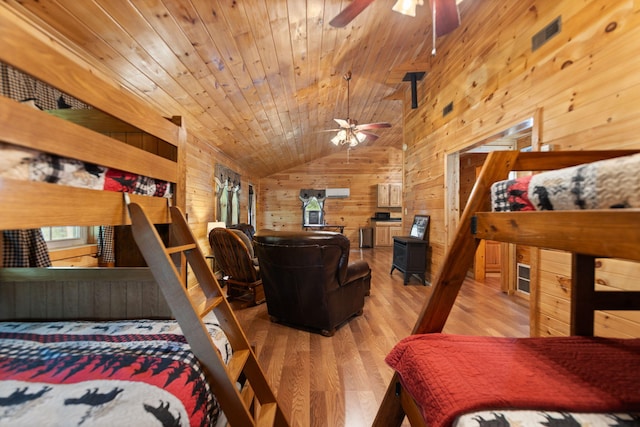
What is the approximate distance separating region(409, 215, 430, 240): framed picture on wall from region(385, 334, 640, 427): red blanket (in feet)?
10.5

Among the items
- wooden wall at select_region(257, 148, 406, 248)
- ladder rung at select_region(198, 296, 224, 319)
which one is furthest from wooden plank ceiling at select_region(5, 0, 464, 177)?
wooden wall at select_region(257, 148, 406, 248)

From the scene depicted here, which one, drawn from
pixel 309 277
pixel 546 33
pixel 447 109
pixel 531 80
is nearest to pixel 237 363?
pixel 309 277

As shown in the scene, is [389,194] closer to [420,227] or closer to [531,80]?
[420,227]

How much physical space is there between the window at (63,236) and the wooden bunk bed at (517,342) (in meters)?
2.67

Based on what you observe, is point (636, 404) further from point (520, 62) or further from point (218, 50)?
point (218, 50)

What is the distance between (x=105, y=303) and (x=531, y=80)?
135 inches

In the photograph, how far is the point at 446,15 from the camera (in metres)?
1.86

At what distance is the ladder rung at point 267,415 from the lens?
1.20 m

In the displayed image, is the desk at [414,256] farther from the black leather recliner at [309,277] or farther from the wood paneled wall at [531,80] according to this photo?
the black leather recliner at [309,277]

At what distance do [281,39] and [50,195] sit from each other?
2352 millimetres

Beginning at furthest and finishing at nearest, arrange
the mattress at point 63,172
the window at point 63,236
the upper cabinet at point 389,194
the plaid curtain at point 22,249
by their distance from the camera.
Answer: the upper cabinet at point 389,194 < the window at point 63,236 < the plaid curtain at point 22,249 < the mattress at point 63,172

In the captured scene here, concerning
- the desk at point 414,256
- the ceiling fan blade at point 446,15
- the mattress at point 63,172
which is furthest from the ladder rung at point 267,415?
the desk at point 414,256

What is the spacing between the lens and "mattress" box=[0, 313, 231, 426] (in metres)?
0.75

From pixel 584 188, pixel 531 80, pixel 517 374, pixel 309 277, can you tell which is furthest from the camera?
pixel 309 277
